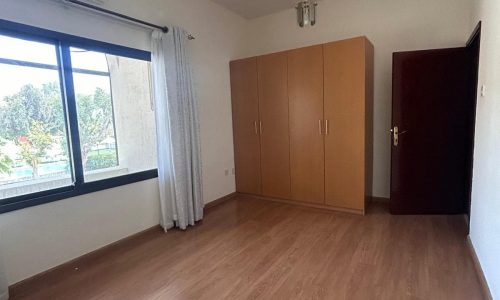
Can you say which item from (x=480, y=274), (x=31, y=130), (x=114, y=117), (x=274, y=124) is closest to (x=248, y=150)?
(x=274, y=124)

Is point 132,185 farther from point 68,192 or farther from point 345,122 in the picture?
point 345,122

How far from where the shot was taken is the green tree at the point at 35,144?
2.10m

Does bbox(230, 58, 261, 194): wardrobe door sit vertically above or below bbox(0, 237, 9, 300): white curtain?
above

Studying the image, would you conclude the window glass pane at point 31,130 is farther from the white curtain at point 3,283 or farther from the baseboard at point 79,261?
the baseboard at point 79,261

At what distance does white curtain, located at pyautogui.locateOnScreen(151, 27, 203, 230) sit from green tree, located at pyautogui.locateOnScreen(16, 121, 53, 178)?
0.97 m

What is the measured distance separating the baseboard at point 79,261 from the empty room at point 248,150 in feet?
0.04

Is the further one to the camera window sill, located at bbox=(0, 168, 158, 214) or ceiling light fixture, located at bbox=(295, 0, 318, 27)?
ceiling light fixture, located at bbox=(295, 0, 318, 27)

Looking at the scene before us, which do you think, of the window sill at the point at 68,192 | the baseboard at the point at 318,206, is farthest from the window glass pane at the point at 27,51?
the baseboard at the point at 318,206

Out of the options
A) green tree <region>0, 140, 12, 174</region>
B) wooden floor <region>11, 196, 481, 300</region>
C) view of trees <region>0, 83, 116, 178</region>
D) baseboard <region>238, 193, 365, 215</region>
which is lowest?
wooden floor <region>11, 196, 481, 300</region>

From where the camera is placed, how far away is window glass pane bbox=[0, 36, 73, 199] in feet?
6.52

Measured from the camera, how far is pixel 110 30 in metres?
2.53

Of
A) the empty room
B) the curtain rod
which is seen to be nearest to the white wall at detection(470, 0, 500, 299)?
the empty room

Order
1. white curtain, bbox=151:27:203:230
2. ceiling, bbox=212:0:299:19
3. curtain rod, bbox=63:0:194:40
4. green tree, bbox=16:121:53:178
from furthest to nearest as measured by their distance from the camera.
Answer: ceiling, bbox=212:0:299:19 < white curtain, bbox=151:27:203:230 < curtain rod, bbox=63:0:194:40 < green tree, bbox=16:121:53:178

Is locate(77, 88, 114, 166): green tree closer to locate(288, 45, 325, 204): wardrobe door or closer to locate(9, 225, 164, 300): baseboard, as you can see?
locate(9, 225, 164, 300): baseboard
